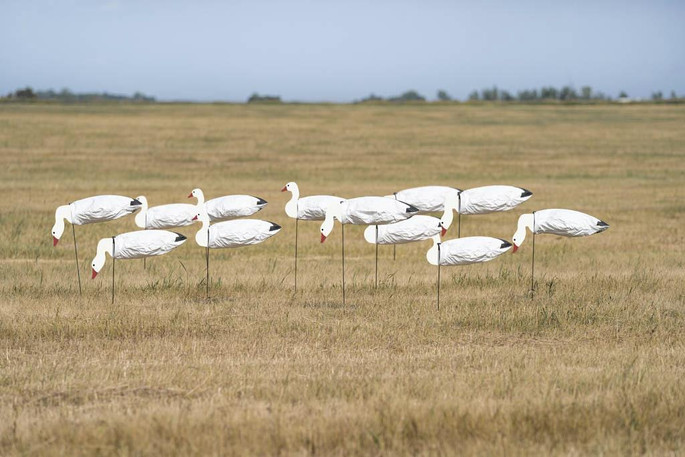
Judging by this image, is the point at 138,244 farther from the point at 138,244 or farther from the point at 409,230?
the point at 409,230

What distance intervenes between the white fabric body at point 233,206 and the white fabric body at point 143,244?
6.62ft

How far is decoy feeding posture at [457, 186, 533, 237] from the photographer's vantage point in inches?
637

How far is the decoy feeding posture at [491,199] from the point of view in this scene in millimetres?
16172

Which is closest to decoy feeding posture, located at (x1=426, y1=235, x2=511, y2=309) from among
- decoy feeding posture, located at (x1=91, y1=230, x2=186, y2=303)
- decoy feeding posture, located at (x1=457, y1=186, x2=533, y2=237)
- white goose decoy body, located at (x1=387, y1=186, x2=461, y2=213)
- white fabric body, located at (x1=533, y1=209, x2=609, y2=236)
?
white fabric body, located at (x1=533, y1=209, x2=609, y2=236)

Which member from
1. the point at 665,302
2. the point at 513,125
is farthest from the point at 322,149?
the point at 665,302

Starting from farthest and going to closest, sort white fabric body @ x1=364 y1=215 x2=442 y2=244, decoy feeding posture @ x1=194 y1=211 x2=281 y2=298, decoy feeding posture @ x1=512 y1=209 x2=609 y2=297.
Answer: white fabric body @ x1=364 y1=215 x2=442 y2=244, decoy feeding posture @ x1=512 y1=209 x2=609 y2=297, decoy feeding posture @ x1=194 y1=211 x2=281 y2=298

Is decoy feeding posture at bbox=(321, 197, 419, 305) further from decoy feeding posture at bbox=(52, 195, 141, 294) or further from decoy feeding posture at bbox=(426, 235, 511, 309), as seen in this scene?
decoy feeding posture at bbox=(52, 195, 141, 294)

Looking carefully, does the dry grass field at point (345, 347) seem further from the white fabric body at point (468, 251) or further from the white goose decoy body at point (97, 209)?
the white goose decoy body at point (97, 209)

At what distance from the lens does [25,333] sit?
42.1ft

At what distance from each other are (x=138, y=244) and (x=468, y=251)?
521cm

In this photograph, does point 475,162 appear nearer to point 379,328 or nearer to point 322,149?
point 322,149

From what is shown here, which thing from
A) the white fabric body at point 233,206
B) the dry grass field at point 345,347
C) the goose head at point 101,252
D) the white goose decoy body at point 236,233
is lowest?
the dry grass field at point 345,347

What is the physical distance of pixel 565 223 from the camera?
15.3 metres

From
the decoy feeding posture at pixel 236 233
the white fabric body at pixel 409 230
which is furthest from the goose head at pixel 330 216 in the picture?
the decoy feeding posture at pixel 236 233
